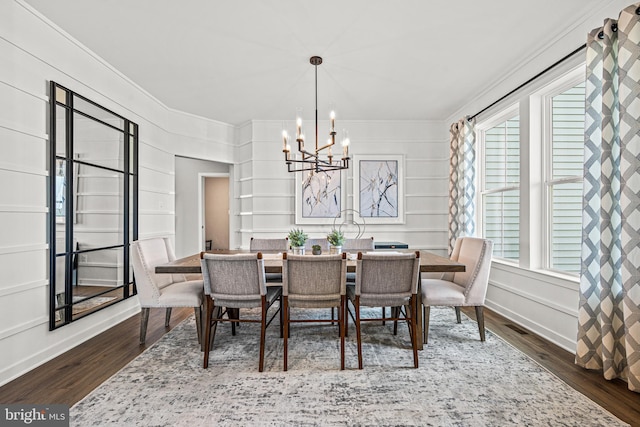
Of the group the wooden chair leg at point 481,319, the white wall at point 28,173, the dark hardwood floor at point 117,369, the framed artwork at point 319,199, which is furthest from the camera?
the framed artwork at point 319,199

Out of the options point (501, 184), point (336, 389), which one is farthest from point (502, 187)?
point (336, 389)

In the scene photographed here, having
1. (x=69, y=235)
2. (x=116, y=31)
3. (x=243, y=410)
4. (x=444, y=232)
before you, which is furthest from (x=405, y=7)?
(x=444, y=232)

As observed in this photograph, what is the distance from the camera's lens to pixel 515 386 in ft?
7.17

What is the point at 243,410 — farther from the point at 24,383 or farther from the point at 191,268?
the point at 24,383

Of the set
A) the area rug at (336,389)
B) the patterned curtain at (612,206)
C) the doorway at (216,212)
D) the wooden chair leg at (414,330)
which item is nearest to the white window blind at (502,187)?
the patterned curtain at (612,206)

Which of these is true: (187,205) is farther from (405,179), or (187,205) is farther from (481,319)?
(481,319)

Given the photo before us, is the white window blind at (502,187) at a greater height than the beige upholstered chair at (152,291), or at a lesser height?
greater

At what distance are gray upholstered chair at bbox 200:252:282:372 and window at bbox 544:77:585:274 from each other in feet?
8.82

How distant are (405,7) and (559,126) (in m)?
1.88

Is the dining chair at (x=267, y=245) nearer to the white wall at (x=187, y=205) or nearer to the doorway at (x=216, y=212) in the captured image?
the white wall at (x=187, y=205)

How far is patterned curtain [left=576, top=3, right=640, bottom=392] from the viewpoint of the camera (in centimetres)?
208

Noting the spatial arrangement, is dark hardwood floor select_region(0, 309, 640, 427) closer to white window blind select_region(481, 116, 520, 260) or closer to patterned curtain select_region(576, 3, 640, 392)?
patterned curtain select_region(576, 3, 640, 392)

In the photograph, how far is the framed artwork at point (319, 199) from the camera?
205 inches

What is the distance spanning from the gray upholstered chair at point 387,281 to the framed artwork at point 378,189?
8.89 ft
